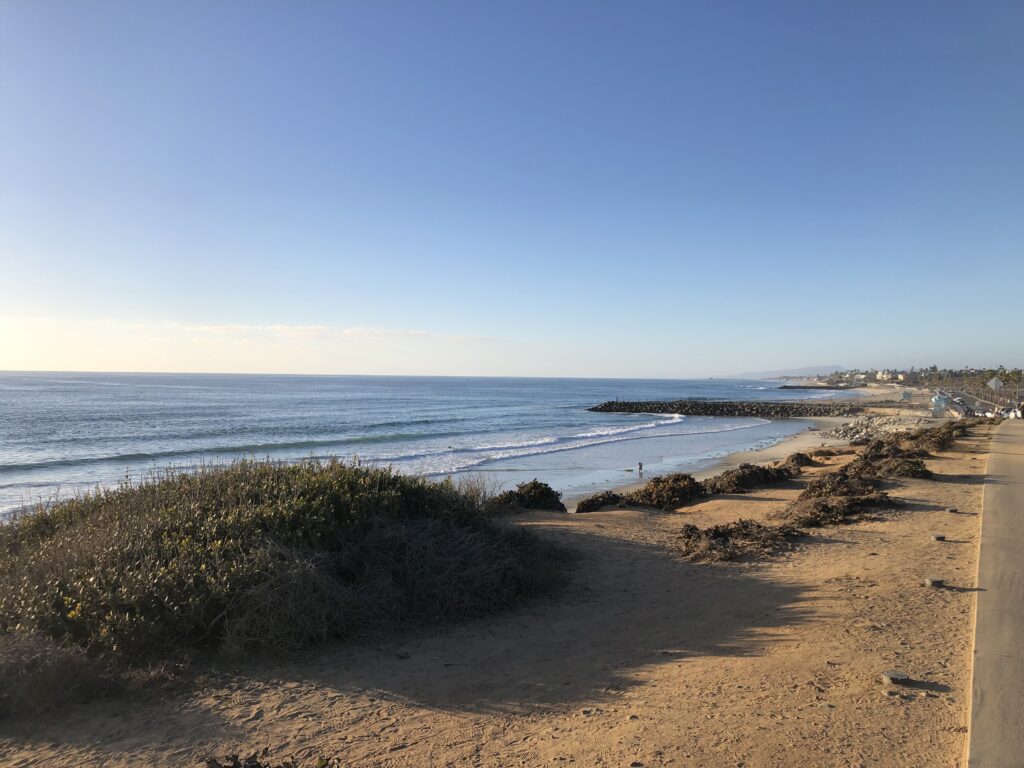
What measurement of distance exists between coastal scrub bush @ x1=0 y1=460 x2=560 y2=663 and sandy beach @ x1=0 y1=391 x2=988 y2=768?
414 mm

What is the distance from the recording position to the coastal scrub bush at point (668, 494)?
12.8m

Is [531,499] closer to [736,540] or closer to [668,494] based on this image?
[668,494]

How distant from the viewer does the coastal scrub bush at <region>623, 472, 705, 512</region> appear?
1280 cm

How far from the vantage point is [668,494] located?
511 inches

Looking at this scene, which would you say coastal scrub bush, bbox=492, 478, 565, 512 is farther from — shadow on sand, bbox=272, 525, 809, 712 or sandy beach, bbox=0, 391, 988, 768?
sandy beach, bbox=0, 391, 988, 768

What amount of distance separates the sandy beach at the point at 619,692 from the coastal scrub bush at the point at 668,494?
5633mm

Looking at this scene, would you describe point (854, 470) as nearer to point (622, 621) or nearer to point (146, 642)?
point (622, 621)

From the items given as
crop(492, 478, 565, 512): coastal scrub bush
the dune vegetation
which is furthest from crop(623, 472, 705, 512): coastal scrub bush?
the dune vegetation

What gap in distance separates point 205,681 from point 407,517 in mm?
3128

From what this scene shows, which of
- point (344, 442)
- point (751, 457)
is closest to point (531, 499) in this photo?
point (751, 457)

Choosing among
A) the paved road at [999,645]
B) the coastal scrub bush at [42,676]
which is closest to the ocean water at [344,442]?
the coastal scrub bush at [42,676]

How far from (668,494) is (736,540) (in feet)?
13.7

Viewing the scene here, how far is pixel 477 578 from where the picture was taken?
648 cm

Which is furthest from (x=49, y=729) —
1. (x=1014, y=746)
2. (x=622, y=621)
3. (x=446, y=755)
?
(x=1014, y=746)
